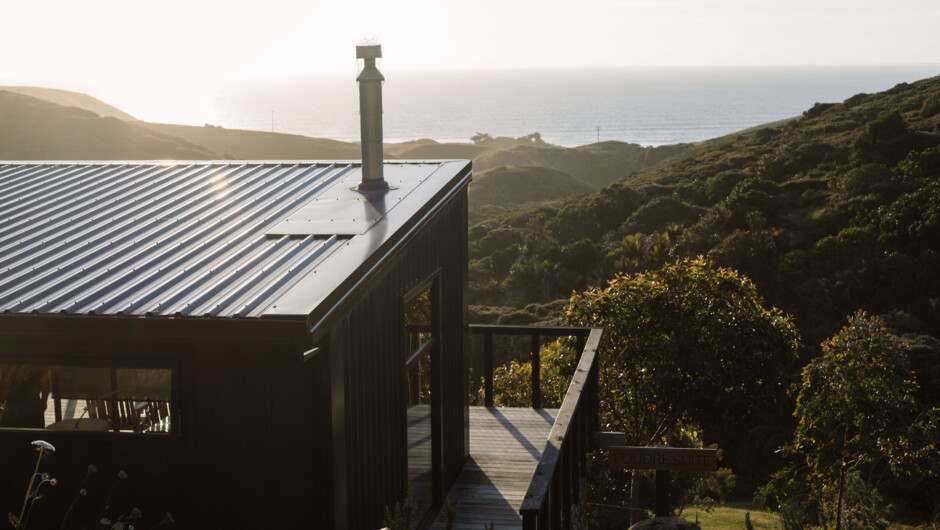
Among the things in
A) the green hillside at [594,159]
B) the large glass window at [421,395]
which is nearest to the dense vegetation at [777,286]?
the large glass window at [421,395]

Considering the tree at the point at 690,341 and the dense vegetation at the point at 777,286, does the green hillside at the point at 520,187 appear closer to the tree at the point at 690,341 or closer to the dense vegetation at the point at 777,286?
the dense vegetation at the point at 777,286

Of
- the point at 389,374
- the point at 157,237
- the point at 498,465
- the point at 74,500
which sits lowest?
the point at 498,465

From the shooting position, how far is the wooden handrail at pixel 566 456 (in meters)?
5.99

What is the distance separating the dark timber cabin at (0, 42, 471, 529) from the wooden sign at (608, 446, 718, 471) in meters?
2.26

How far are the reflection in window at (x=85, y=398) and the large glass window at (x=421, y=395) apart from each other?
239cm

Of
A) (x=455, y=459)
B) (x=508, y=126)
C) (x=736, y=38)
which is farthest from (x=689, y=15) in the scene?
(x=455, y=459)

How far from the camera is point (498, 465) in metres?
10.0

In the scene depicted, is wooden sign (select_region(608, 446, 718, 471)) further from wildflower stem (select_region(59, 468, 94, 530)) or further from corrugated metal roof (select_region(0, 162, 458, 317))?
wildflower stem (select_region(59, 468, 94, 530))

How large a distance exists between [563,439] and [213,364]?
2.61 metres

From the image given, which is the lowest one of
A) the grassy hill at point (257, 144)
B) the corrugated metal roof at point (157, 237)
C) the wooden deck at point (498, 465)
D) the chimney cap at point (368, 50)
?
the grassy hill at point (257, 144)

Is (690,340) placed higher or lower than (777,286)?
higher

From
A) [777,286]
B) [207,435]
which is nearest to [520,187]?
[777,286]

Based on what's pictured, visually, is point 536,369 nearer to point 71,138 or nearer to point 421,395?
point 421,395

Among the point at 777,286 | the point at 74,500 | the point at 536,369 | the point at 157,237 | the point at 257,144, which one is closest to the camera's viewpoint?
the point at 74,500
